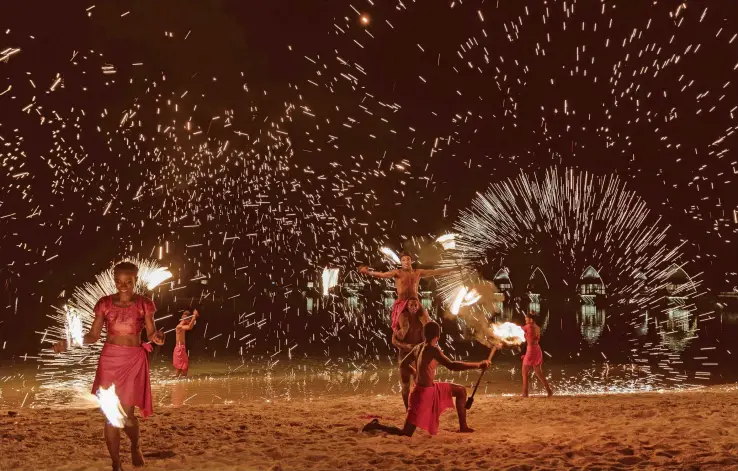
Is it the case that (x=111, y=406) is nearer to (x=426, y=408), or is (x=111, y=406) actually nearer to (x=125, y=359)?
(x=125, y=359)

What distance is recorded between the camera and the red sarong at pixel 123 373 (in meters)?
5.43

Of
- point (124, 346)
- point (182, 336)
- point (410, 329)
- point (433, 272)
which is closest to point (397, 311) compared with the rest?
point (410, 329)

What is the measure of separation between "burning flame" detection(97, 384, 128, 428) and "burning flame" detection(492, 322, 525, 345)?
13.8ft

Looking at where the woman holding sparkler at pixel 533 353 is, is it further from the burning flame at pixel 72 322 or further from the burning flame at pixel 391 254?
the burning flame at pixel 72 322

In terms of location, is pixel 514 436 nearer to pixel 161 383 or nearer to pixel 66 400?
pixel 66 400

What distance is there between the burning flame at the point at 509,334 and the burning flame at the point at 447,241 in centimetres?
110

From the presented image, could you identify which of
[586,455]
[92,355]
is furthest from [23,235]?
[586,455]

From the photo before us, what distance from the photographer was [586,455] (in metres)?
5.96

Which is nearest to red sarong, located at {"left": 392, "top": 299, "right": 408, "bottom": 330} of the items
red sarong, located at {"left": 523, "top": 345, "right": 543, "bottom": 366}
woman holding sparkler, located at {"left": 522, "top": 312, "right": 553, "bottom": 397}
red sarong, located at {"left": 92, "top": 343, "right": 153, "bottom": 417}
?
woman holding sparkler, located at {"left": 522, "top": 312, "right": 553, "bottom": 397}

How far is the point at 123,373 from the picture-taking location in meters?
5.47

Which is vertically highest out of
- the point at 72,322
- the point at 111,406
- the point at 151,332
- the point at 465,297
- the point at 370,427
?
the point at 72,322

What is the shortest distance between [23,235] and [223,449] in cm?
3174

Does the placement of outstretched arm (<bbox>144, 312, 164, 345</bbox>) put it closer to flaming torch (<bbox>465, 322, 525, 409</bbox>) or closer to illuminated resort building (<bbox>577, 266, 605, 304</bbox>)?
flaming torch (<bbox>465, 322, 525, 409</bbox>)

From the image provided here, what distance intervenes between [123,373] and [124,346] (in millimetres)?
212
